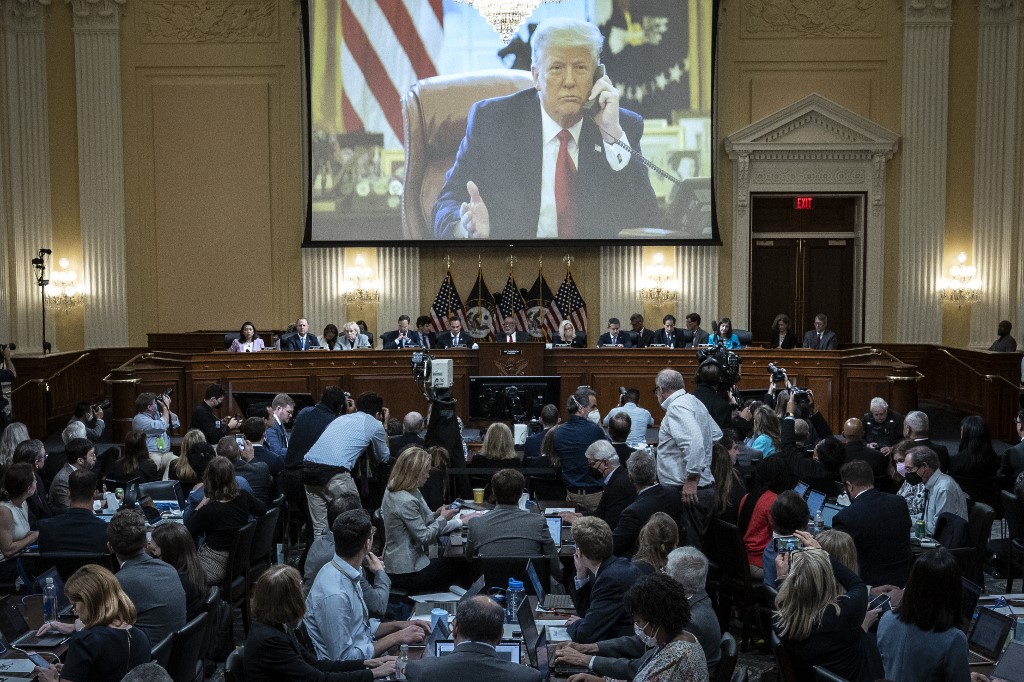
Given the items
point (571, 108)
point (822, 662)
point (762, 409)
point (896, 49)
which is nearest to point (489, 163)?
point (571, 108)

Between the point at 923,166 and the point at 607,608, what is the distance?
561 inches

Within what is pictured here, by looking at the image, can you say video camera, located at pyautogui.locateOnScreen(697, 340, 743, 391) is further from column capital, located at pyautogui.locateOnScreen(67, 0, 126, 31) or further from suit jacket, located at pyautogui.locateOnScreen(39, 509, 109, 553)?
column capital, located at pyautogui.locateOnScreen(67, 0, 126, 31)

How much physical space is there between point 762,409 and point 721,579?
6.77ft

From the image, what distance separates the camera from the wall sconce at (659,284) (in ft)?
57.0

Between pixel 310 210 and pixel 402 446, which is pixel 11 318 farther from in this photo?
pixel 402 446

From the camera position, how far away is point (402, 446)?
9070mm

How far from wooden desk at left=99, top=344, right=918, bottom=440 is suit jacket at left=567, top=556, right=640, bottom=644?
889cm

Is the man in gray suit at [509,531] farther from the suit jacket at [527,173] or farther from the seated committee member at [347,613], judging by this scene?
the suit jacket at [527,173]

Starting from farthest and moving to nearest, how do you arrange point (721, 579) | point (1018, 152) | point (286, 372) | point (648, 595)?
point (1018, 152) → point (286, 372) → point (721, 579) → point (648, 595)

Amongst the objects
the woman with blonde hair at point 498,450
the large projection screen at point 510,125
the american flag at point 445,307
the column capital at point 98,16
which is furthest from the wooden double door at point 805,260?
the column capital at point 98,16

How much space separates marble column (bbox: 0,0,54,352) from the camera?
16969 millimetres

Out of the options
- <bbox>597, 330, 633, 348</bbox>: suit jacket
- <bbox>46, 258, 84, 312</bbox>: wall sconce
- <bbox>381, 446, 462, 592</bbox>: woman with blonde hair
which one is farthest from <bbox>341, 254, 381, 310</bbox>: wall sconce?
<bbox>381, 446, 462, 592</bbox>: woman with blonde hair

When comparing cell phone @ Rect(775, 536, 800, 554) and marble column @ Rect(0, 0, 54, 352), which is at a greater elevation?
marble column @ Rect(0, 0, 54, 352)

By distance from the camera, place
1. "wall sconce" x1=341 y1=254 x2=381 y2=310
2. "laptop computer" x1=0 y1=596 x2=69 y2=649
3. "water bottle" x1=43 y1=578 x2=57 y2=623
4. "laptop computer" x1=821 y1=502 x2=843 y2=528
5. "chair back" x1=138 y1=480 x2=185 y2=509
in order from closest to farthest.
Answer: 1. "laptop computer" x1=0 y1=596 x2=69 y2=649
2. "water bottle" x1=43 y1=578 x2=57 y2=623
3. "laptop computer" x1=821 y1=502 x2=843 y2=528
4. "chair back" x1=138 y1=480 x2=185 y2=509
5. "wall sconce" x1=341 y1=254 x2=381 y2=310
